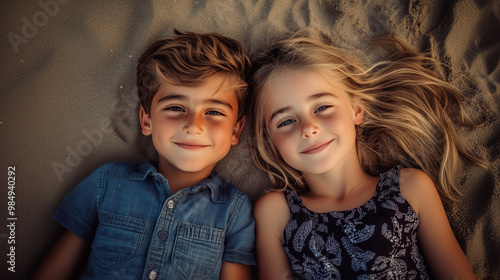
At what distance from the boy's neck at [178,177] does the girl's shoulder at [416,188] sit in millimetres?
1238

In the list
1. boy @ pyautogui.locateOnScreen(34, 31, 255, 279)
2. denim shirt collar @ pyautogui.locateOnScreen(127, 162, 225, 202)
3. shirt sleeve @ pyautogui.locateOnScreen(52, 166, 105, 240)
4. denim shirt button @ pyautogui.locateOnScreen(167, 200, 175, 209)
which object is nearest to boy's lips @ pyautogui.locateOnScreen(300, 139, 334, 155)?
boy @ pyautogui.locateOnScreen(34, 31, 255, 279)

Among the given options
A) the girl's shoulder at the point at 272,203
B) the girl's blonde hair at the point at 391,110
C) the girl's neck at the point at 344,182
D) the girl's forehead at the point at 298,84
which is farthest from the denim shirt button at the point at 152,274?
the girl's forehead at the point at 298,84

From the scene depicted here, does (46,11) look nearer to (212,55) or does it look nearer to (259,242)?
(212,55)

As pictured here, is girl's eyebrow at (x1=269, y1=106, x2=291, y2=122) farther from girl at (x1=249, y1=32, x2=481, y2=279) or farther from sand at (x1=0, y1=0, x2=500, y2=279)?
sand at (x1=0, y1=0, x2=500, y2=279)

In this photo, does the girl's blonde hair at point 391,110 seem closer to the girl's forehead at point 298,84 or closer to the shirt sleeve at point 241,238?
the girl's forehead at point 298,84

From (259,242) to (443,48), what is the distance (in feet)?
5.82

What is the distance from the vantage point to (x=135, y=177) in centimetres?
232

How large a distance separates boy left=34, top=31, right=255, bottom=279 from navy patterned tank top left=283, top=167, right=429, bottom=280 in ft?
1.03

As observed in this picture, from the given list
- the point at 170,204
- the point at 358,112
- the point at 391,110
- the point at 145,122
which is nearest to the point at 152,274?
the point at 170,204

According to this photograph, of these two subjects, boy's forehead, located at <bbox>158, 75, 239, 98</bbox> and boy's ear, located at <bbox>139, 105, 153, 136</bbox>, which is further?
boy's ear, located at <bbox>139, 105, 153, 136</bbox>

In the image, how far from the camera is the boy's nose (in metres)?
2.13

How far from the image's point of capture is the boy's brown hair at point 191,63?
227 centimetres

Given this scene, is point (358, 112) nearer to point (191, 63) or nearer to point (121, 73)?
point (191, 63)

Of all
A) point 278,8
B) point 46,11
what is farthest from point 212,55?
point 46,11
